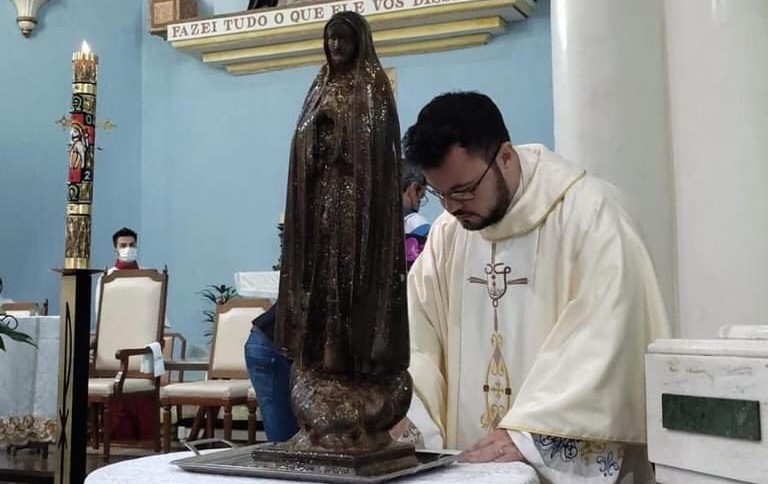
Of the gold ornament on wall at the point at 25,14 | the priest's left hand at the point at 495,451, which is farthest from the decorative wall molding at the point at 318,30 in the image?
the priest's left hand at the point at 495,451

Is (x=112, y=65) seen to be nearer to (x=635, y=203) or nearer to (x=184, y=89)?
(x=184, y=89)

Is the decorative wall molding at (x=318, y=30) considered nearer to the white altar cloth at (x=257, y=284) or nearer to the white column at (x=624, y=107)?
the white altar cloth at (x=257, y=284)

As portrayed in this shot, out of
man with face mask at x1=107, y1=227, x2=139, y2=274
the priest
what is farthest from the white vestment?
man with face mask at x1=107, y1=227, x2=139, y2=274

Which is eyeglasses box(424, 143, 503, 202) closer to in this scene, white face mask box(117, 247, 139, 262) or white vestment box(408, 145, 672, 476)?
white vestment box(408, 145, 672, 476)

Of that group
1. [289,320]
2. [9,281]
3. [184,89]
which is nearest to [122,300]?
[9,281]

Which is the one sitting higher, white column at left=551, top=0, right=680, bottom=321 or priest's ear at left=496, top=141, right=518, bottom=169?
white column at left=551, top=0, right=680, bottom=321

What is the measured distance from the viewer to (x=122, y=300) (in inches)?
289

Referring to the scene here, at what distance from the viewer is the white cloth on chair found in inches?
267

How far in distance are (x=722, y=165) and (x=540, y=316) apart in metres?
1.35

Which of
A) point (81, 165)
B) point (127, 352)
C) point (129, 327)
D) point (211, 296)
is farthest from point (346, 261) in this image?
point (211, 296)

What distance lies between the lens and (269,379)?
157 inches

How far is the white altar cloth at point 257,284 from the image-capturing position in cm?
887

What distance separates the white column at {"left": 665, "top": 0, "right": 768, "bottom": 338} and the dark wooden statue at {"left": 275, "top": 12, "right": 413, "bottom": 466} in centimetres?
203

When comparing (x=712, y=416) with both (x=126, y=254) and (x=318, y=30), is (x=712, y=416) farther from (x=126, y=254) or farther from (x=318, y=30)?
(x=318, y=30)
